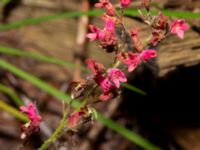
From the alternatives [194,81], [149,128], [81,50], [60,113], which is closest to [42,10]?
[81,50]

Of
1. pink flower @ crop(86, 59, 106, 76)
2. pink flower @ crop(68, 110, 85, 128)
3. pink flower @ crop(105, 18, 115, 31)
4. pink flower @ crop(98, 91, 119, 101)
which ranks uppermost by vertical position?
pink flower @ crop(105, 18, 115, 31)

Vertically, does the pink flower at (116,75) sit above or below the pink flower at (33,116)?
above

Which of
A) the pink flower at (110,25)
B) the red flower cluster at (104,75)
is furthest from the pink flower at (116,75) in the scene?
the pink flower at (110,25)

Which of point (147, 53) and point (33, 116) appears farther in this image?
point (33, 116)

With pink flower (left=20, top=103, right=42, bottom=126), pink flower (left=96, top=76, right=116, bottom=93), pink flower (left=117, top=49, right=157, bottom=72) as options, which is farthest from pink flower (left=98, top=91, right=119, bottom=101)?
pink flower (left=20, top=103, right=42, bottom=126)

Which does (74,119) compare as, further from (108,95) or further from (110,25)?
(110,25)

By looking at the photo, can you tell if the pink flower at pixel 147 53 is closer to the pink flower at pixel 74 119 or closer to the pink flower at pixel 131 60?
the pink flower at pixel 131 60

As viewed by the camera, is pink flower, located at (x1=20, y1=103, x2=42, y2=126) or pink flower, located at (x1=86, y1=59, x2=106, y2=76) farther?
pink flower, located at (x1=20, y1=103, x2=42, y2=126)

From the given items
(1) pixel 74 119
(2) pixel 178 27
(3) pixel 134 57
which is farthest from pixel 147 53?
(1) pixel 74 119

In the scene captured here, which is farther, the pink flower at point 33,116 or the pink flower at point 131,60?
the pink flower at point 33,116

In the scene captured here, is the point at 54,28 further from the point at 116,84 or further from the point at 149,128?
the point at 116,84

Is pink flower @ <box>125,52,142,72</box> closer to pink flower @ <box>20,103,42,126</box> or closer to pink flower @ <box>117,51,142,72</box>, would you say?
pink flower @ <box>117,51,142,72</box>
